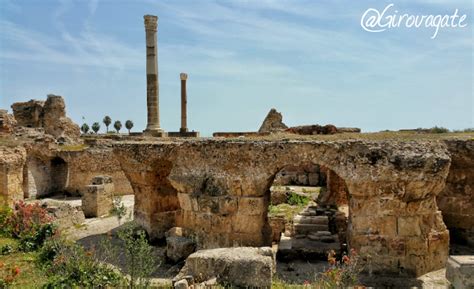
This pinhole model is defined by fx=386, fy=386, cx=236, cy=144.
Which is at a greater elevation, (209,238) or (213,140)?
(213,140)

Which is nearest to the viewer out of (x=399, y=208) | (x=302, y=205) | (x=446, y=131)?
(x=399, y=208)

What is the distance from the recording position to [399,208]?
8.39 meters

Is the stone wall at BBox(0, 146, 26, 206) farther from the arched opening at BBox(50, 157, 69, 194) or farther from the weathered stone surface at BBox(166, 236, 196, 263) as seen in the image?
the weathered stone surface at BBox(166, 236, 196, 263)

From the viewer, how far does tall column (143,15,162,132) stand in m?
19.5

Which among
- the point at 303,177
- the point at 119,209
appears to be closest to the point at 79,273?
the point at 119,209

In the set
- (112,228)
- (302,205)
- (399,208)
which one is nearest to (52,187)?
(112,228)

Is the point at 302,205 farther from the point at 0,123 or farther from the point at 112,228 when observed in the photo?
the point at 0,123

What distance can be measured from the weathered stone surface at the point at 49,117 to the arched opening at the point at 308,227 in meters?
16.8

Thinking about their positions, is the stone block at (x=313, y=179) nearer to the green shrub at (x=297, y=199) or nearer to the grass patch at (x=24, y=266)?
the green shrub at (x=297, y=199)

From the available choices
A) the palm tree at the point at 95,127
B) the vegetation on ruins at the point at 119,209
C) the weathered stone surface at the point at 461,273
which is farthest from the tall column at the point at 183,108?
the palm tree at the point at 95,127

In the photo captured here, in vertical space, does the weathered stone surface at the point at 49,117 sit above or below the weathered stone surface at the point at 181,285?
above

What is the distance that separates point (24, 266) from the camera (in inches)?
323

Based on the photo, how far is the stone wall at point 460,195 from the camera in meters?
10.5

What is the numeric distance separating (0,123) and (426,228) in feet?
66.0
